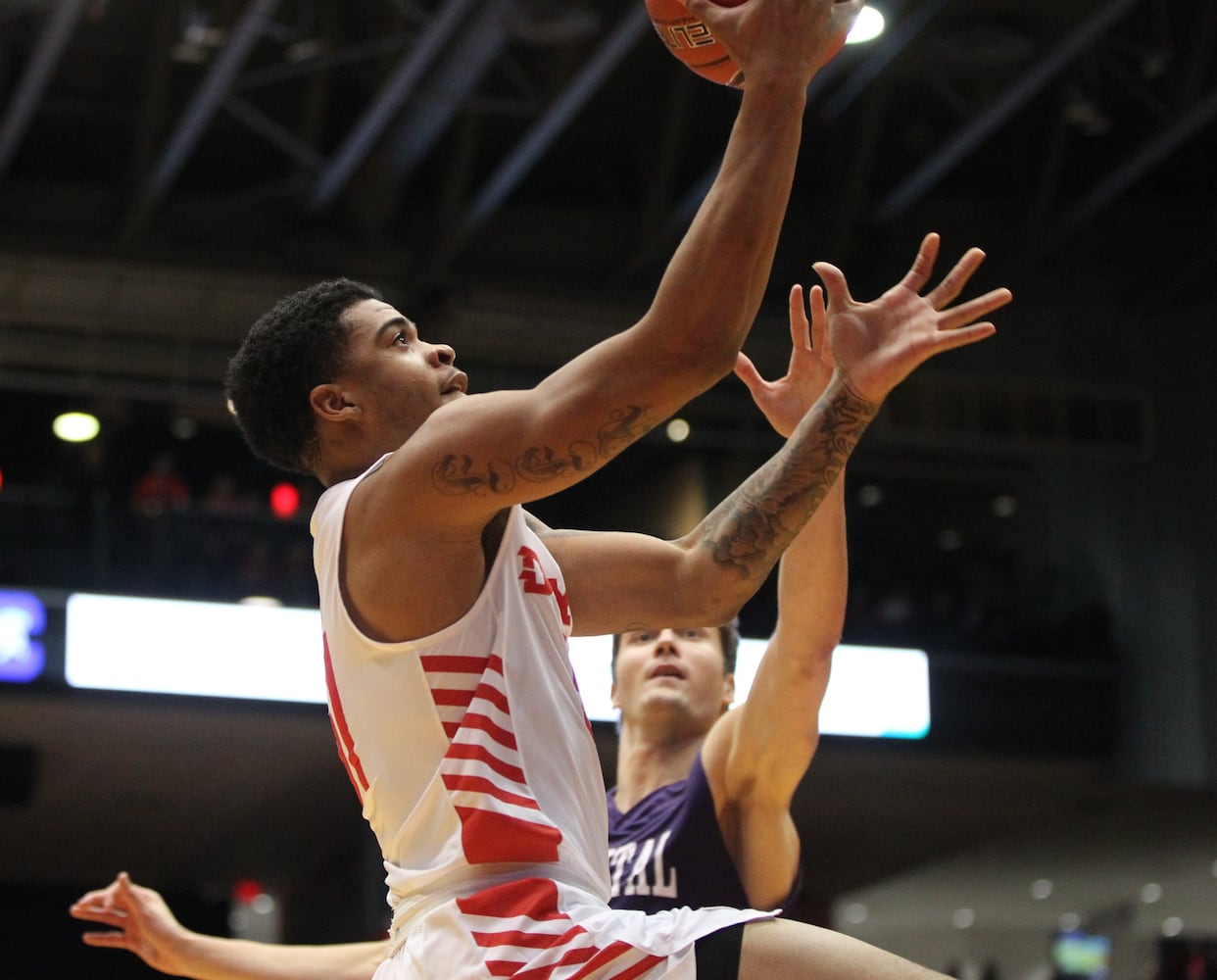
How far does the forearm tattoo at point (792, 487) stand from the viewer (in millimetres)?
2615

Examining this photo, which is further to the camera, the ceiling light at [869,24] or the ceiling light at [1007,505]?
the ceiling light at [1007,505]

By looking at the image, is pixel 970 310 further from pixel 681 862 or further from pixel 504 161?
pixel 504 161

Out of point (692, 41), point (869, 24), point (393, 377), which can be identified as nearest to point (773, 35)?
point (692, 41)

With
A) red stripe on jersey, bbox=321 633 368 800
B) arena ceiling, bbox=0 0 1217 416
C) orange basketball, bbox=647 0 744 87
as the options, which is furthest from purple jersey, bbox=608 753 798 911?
arena ceiling, bbox=0 0 1217 416

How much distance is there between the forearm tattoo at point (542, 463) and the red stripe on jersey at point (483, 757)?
345 millimetres

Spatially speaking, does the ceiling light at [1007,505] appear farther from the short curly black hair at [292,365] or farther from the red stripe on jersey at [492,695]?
the red stripe on jersey at [492,695]

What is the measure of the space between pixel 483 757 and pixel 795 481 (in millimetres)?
657

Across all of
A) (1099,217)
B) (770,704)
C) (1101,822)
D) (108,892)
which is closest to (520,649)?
(770,704)

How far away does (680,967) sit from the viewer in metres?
2.24

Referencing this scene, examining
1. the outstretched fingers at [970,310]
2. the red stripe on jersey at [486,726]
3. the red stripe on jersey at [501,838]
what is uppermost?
the outstretched fingers at [970,310]

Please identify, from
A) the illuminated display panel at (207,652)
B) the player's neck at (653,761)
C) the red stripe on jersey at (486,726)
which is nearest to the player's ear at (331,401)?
the red stripe on jersey at (486,726)

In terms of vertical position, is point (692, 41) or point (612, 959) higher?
point (692, 41)

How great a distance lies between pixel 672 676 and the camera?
3.93 m

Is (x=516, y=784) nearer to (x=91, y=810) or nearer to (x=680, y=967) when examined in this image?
(x=680, y=967)
